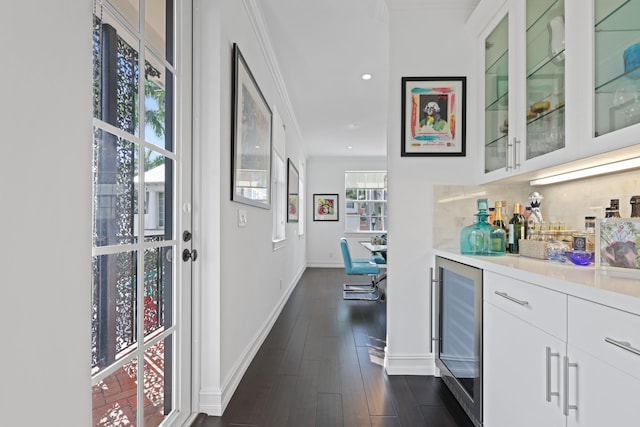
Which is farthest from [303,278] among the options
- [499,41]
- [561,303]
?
[561,303]

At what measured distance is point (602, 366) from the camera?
Result: 0.87 meters

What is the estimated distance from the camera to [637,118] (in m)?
1.11

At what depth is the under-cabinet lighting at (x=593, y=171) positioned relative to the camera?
139 cm

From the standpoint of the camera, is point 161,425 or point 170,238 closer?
point 161,425

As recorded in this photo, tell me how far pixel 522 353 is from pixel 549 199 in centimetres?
120

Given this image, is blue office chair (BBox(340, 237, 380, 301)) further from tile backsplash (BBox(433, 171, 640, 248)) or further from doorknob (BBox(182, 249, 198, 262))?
doorknob (BBox(182, 249, 198, 262))

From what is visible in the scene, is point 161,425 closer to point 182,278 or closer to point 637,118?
point 182,278

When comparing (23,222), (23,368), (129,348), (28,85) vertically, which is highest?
(28,85)

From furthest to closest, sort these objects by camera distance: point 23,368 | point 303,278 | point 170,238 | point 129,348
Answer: point 303,278 → point 170,238 → point 129,348 → point 23,368

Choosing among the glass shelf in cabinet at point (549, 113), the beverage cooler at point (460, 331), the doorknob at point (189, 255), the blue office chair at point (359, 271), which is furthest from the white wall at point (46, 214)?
the blue office chair at point (359, 271)

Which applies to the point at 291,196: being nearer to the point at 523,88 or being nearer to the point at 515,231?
the point at 515,231

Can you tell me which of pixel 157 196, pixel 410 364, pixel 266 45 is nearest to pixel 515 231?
pixel 410 364

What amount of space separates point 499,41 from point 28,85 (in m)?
2.27

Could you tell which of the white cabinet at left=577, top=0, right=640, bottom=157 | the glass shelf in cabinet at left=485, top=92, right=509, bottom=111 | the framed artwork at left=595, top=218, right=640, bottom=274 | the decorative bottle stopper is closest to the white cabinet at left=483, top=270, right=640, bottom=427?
the framed artwork at left=595, top=218, right=640, bottom=274
